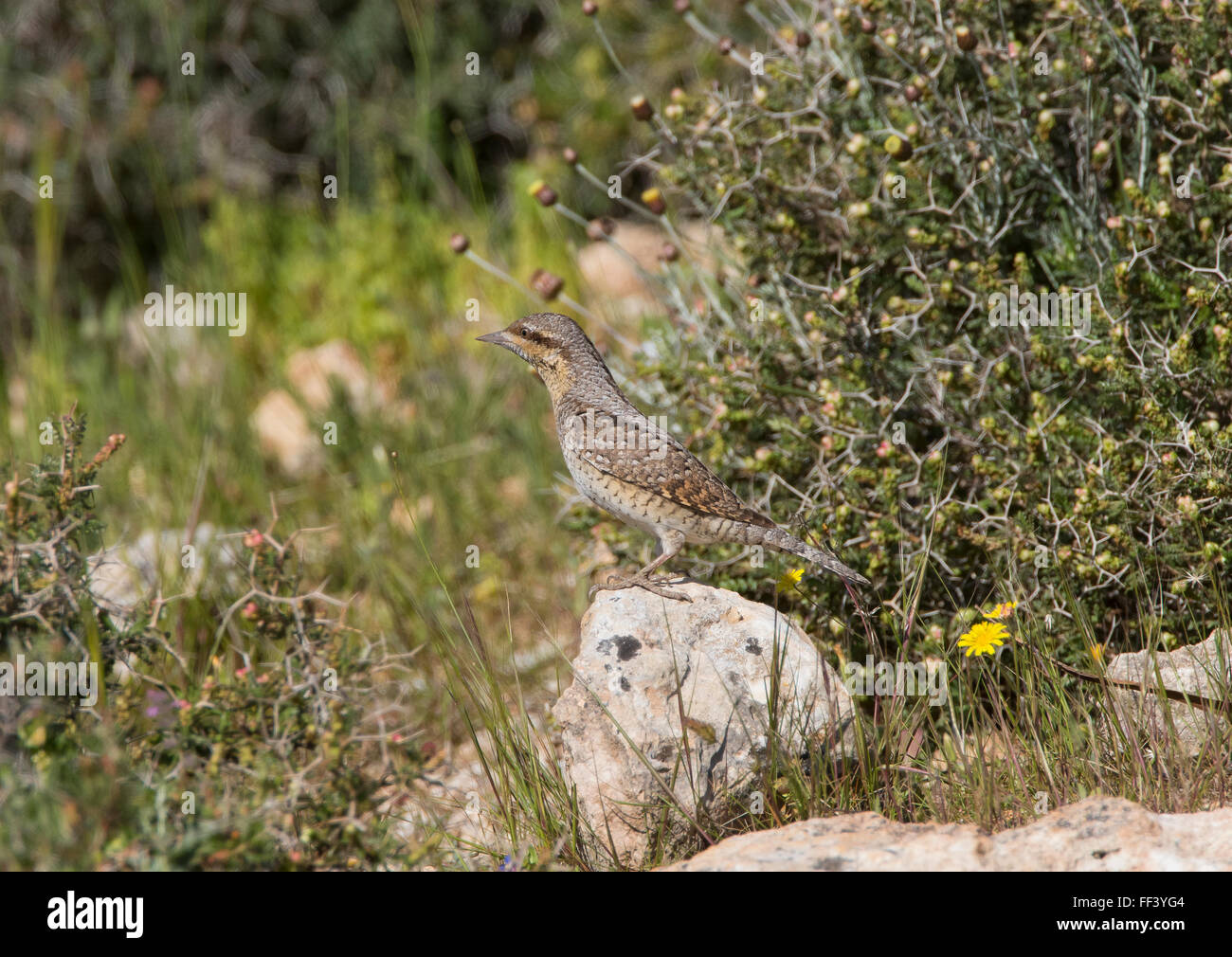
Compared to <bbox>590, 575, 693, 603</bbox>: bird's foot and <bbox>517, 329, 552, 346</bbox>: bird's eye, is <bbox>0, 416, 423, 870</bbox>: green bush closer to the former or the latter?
<bbox>590, 575, 693, 603</bbox>: bird's foot

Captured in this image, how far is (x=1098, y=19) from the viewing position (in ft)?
15.8

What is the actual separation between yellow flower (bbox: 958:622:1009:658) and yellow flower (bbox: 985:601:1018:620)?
4 cm

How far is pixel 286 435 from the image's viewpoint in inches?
328

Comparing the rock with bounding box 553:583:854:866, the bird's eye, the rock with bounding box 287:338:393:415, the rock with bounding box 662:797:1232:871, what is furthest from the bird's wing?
the rock with bounding box 287:338:393:415

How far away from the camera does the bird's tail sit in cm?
426

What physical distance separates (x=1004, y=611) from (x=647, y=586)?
4.24ft

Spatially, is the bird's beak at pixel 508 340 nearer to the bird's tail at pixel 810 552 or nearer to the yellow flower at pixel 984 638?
the bird's tail at pixel 810 552

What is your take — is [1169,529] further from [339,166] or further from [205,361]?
[339,166]

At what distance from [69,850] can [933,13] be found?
4.61m

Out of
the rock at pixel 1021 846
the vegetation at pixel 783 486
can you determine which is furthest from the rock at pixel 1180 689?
the rock at pixel 1021 846

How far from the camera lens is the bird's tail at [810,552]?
14.0 ft

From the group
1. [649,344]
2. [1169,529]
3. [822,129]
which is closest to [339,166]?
[649,344]

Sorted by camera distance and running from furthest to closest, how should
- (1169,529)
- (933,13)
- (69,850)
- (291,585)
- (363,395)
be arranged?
(363,395) < (933,13) < (1169,529) < (291,585) < (69,850)

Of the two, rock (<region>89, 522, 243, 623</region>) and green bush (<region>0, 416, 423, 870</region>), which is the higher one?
rock (<region>89, 522, 243, 623</region>)
